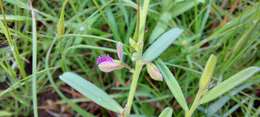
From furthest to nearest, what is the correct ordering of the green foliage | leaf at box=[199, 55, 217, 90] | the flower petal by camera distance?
the green foliage < the flower petal < leaf at box=[199, 55, 217, 90]

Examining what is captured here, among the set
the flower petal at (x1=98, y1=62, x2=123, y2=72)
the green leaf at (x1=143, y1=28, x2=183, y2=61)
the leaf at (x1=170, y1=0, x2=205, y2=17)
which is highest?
the flower petal at (x1=98, y1=62, x2=123, y2=72)

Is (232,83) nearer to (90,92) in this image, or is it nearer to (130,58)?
(90,92)

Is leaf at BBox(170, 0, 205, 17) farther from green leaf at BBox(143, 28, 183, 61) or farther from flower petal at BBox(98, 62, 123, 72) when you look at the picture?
flower petal at BBox(98, 62, 123, 72)

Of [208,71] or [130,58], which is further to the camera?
[130,58]

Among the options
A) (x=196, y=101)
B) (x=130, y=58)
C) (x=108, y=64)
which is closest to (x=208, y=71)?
(x=196, y=101)

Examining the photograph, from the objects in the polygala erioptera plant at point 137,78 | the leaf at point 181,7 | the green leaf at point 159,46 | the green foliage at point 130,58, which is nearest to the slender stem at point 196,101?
the polygala erioptera plant at point 137,78

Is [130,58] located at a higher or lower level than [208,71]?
lower

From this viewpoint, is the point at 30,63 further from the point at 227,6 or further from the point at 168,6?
the point at 227,6

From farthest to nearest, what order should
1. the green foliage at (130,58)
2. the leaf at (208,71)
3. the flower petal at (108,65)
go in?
the green foliage at (130,58)
the flower petal at (108,65)
the leaf at (208,71)

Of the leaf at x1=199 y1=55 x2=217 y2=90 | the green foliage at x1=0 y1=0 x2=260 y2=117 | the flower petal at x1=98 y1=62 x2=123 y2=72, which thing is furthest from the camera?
the green foliage at x1=0 y1=0 x2=260 y2=117

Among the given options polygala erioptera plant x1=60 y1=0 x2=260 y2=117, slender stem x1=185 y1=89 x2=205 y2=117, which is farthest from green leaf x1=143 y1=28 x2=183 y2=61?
slender stem x1=185 y1=89 x2=205 y2=117

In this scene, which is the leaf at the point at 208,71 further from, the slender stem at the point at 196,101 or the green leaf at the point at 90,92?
the green leaf at the point at 90,92
